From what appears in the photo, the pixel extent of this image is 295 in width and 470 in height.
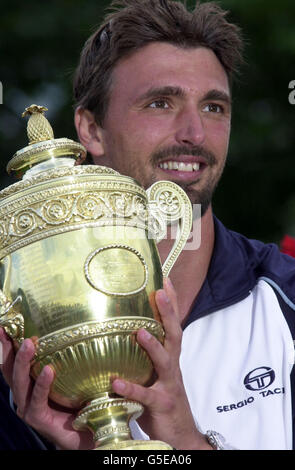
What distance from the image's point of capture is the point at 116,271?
2.31 m

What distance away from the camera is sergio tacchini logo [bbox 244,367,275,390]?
2.87m

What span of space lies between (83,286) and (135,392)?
27cm

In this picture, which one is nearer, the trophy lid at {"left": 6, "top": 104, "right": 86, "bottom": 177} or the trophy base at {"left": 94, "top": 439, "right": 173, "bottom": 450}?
the trophy base at {"left": 94, "top": 439, "right": 173, "bottom": 450}

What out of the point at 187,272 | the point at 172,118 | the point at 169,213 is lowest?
the point at 169,213

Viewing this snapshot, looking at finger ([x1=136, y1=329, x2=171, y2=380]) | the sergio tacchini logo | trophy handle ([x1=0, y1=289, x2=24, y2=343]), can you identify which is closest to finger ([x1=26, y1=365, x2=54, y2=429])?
trophy handle ([x1=0, y1=289, x2=24, y2=343])

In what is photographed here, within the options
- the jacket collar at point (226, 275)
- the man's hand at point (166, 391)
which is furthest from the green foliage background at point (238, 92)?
the man's hand at point (166, 391)

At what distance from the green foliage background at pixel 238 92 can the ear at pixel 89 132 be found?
2.36 meters

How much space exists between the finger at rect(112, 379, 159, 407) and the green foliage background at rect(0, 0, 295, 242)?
11.4ft

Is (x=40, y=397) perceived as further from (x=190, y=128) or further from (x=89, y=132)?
(x=89, y=132)

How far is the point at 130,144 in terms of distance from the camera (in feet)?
10.5

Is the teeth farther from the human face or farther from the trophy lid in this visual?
the trophy lid


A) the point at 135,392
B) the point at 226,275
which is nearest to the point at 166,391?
the point at 135,392

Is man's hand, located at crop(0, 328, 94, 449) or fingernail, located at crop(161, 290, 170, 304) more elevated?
fingernail, located at crop(161, 290, 170, 304)

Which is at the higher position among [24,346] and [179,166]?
[179,166]
